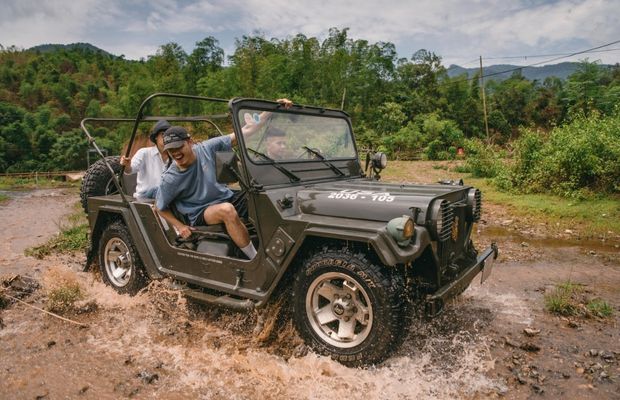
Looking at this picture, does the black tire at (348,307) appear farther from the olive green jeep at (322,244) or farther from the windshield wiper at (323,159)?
the windshield wiper at (323,159)

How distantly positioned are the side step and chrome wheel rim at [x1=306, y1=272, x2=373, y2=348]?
1.84 feet

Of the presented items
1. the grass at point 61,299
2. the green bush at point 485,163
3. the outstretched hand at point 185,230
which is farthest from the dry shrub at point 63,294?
the green bush at point 485,163

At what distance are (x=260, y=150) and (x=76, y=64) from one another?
263ft

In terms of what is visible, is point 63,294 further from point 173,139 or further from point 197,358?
point 173,139

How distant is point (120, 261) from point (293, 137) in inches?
103

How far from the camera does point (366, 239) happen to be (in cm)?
320

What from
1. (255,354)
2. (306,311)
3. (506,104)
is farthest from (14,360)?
(506,104)

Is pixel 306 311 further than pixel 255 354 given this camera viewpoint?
No

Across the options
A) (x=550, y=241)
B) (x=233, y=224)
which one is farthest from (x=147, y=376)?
(x=550, y=241)

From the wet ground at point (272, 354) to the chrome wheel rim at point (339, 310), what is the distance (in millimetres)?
212

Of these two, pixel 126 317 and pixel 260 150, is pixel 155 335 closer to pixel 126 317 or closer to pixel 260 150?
pixel 126 317

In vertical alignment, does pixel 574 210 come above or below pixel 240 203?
below

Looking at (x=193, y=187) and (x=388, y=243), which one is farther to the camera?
(x=193, y=187)

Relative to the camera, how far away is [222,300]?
4.05 m
